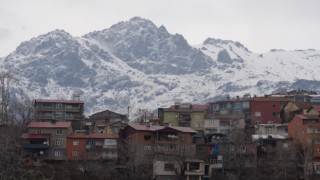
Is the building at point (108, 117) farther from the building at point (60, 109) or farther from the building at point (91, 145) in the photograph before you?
the building at point (91, 145)

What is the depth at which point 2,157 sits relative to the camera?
207ft

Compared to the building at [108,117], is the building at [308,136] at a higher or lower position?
lower

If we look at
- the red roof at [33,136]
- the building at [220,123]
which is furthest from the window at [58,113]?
the red roof at [33,136]

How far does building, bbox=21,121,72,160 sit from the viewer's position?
9719 centimetres

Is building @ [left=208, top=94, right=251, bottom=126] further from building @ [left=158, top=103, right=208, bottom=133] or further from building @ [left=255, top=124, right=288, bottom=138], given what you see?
building @ [left=255, top=124, right=288, bottom=138]

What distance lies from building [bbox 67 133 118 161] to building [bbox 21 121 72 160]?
1462 millimetres

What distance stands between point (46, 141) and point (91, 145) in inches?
249

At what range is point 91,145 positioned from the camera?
98.1 meters

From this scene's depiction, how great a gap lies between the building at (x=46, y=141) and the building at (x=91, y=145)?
146 centimetres

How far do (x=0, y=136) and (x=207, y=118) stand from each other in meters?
44.4

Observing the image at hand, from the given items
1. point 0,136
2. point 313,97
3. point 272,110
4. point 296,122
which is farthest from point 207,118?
point 0,136

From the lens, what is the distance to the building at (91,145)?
309 ft

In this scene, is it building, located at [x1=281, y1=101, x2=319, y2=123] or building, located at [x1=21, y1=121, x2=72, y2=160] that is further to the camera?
building, located at [x1=281, y1=101, x2=319, y2=123]

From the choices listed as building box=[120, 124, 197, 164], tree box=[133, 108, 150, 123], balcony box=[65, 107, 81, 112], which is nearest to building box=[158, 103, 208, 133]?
tree box=[133, 108, 150, 123]
